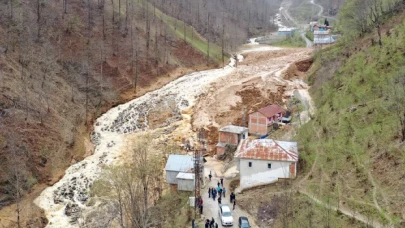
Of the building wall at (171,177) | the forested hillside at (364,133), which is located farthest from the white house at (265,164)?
the building wall at (171,177)

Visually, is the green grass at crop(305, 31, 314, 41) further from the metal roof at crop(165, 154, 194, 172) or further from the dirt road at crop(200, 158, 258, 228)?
the metal roof at crop(165, 154, 194, 172)

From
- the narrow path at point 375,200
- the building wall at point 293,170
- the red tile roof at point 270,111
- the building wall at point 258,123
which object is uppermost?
the red tile roof at point 270,111

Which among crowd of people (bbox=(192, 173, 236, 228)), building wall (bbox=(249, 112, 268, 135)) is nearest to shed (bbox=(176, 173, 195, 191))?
crowd of people (bbox=(192, 173, 236, 228))

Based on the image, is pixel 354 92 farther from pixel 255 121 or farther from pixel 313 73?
pixel 313 73

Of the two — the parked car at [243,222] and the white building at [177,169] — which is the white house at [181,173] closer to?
the white building at [177,169]

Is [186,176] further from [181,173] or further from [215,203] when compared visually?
[215,203]
